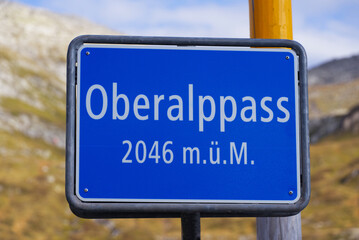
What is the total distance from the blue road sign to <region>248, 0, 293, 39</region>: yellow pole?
2.37 ft

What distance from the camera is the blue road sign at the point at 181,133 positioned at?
9.77ft

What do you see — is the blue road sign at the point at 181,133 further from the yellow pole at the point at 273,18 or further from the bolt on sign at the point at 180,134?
the yellow pole at the point at 273,18

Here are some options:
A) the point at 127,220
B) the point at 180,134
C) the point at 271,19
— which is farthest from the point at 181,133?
the point at 127,220

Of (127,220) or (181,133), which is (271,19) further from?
(127,220)

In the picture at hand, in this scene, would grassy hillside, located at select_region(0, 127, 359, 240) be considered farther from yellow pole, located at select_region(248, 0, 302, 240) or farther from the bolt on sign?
the bolt on sign

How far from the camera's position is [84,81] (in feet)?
9.95

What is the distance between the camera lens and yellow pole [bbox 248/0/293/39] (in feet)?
12.0

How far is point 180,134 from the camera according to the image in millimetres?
3027

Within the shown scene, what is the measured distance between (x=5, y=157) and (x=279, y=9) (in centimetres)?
14826

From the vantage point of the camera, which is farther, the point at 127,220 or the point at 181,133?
the point at 127,220

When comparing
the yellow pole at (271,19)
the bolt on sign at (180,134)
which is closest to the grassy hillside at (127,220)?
the yellow pole at (271,19)

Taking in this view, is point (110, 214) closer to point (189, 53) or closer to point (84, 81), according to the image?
point (84, 81)

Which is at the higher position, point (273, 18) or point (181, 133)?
point (273, 18)

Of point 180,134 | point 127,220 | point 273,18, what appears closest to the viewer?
point 180,134
